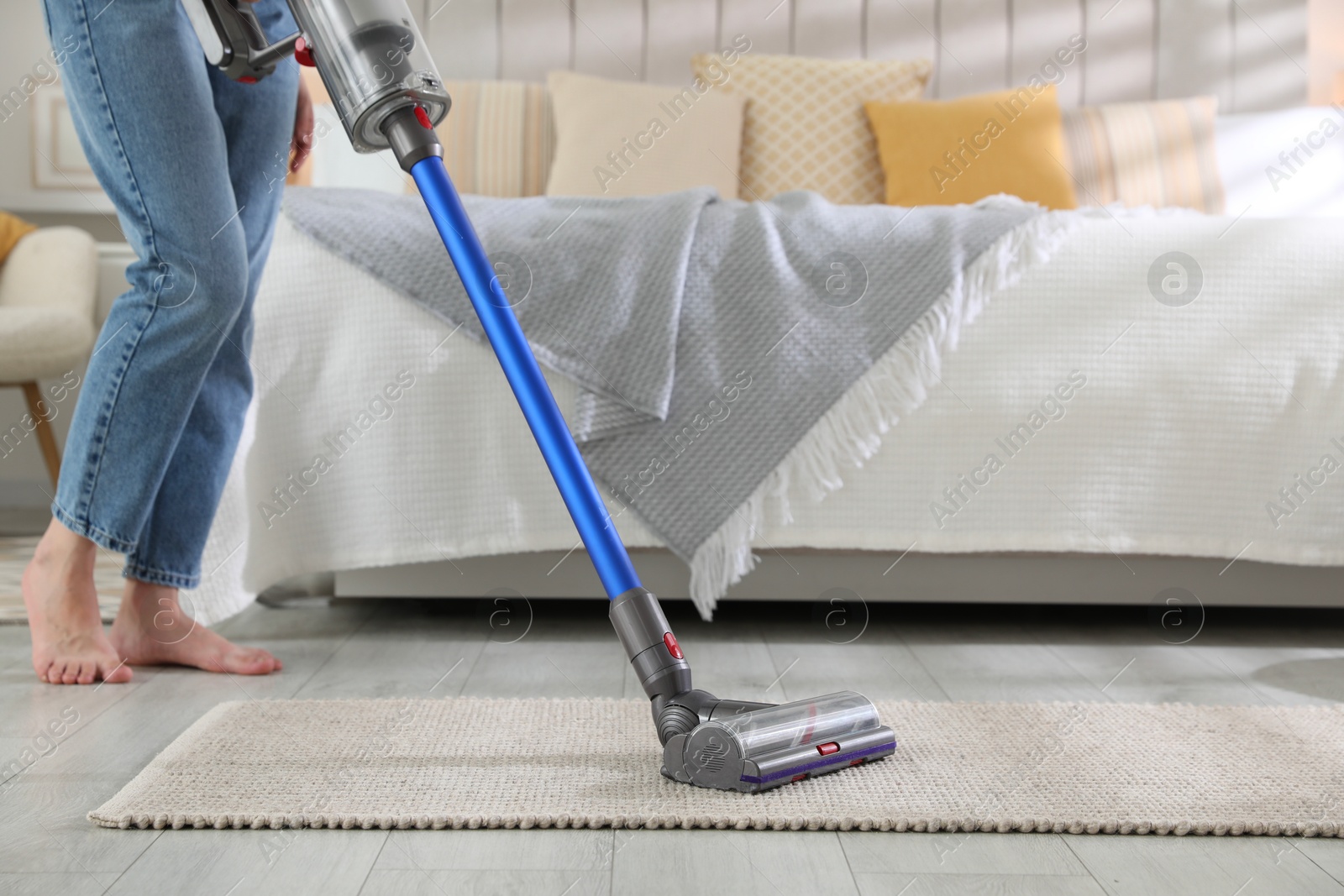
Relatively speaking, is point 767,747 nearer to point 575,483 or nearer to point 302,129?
point 575,483

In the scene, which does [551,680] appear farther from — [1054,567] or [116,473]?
[1054,567]

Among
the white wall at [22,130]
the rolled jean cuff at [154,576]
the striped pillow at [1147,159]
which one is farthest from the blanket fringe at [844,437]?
the white wall at [22,130]

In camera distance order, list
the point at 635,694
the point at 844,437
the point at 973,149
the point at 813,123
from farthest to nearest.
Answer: the point at 813,123, the point at 973,149, the point at 844,437, the point at 635,694

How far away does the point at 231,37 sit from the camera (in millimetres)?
1033

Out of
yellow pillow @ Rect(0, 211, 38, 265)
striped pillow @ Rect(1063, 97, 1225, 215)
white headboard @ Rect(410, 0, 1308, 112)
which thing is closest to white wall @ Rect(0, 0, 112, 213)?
yellow pillow @ Rect(0, 211, 38, 265)

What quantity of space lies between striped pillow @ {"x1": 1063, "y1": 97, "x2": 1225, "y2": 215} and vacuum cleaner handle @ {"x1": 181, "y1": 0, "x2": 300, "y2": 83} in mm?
2047

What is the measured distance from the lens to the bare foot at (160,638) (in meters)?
1.22

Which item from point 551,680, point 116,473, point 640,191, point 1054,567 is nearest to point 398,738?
point 551,680

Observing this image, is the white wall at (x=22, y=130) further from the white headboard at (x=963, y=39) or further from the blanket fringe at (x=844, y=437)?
the blanket fringe at (x=844, y=437)

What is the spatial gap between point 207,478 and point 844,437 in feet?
2.45

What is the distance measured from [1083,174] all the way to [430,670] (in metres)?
2.04

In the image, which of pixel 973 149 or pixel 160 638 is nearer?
pixel 160 638

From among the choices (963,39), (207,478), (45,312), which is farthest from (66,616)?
(963,39)

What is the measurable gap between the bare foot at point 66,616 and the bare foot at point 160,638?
0.04 metres
